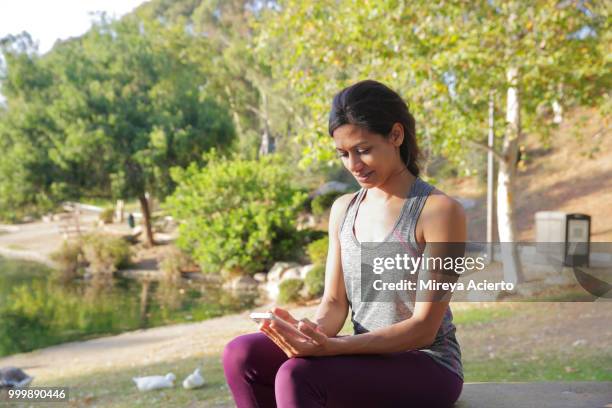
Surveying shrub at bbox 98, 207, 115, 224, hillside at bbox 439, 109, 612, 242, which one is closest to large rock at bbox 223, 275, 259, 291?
A: hillside at bbox 439, 109, 612, 242

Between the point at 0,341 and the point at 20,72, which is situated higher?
the point at 20,72

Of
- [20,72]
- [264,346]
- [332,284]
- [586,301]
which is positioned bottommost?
[586,301]

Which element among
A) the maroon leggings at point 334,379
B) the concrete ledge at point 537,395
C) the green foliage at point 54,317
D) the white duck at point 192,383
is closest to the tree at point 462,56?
the white duck at point 192,383

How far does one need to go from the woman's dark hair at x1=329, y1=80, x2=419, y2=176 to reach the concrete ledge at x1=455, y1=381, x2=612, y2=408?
1.08 metres

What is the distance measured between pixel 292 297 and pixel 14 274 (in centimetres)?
879

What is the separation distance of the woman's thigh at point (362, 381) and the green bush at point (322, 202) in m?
18.9

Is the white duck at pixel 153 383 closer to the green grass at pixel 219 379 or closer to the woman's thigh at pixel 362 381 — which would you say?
the green grass at pixel 219 379

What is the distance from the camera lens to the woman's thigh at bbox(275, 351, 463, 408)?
203 cm

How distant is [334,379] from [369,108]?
88 cm

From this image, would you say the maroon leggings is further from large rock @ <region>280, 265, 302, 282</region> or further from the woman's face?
large rock @ <region>280, 265, 302, 282</region>

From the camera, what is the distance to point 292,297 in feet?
42.5

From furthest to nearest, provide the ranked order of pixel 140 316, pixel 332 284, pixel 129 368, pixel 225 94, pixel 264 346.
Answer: pixel 225 94
pixel 140 316
pixel 129 368
pixel 332 284
pixel 264 346

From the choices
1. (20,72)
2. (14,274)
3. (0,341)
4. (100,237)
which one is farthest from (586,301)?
(20,72)

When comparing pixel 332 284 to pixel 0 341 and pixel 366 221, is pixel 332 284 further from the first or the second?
pixel 0 341
